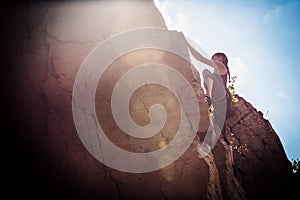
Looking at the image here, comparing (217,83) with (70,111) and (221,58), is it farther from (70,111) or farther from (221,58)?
(70,111)

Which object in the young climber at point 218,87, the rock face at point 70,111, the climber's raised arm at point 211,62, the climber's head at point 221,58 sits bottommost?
the rock face at point 70,111

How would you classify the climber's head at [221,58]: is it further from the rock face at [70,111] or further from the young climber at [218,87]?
the rock face at [70,111]

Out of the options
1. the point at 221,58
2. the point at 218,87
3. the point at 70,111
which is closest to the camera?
the point at 70,111

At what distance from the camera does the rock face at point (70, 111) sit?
Answer: 7.07 metres

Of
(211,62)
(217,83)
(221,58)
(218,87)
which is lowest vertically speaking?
(218,87)

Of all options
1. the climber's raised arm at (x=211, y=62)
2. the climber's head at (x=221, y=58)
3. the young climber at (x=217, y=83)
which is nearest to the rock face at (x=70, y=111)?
the climber's raised arm at (x=211, y=62)

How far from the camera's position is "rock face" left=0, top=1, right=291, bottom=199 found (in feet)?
23.2

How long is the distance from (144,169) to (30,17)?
735cm

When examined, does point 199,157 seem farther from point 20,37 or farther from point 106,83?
point 20,37

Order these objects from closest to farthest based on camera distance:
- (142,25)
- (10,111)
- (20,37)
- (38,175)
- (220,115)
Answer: (38,175) → (10,111) → (20,37) → (142,25) → (220,115)

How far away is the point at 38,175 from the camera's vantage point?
7223 mm

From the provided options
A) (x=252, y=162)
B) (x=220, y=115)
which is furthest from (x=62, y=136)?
(x=252, y=162)

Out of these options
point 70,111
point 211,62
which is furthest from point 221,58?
point 70,111

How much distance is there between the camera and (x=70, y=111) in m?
7.54
